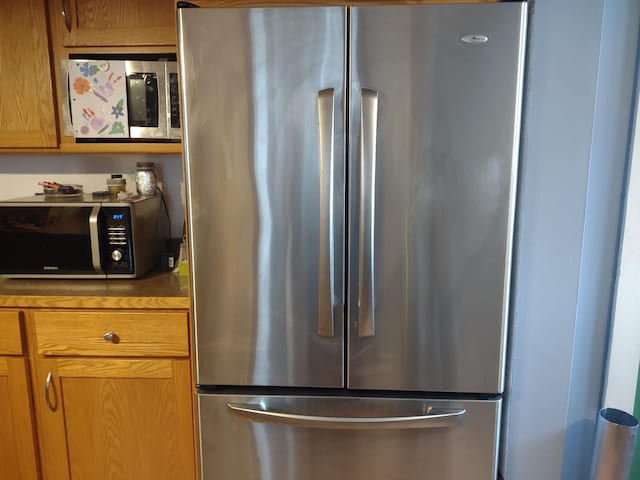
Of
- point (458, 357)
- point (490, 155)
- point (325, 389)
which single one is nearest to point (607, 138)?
point (490, 155)

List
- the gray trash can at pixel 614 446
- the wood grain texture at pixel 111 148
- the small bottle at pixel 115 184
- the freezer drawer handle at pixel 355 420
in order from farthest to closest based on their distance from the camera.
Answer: the small bottle at pixel 115 184 < the wood grain texture at pixel 111 148 < the gray trash can at pixel 614 446 < the freezer drawer handle at pixel 355 420

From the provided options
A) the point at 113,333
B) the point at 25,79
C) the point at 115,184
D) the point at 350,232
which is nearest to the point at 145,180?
the point at 115,184

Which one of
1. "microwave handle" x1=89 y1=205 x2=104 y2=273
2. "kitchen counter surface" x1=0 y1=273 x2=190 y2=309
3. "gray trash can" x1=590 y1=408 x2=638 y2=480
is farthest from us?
"microwave handle" x1=89 y1=205 x2=104 y2=273

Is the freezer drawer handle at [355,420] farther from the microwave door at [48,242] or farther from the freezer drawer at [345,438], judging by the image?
the microwave door at [48,242]

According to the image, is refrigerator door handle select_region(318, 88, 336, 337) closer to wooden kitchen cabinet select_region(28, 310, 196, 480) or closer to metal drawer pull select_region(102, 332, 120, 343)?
wooden kitchen cabinet select_region(28, 310, 196, 480)

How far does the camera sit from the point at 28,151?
1.86m

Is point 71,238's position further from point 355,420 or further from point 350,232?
point 355,420

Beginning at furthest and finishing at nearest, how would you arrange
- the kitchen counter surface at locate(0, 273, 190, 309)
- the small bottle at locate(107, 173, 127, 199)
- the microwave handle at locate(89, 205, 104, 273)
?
the small bottle at locate(107, 173, 127, 199), the microwave handle at locate(89, 205, 104, 273), the kitchen counter surface at locate(0, 273, 190, 309)

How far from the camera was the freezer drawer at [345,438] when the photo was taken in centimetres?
138

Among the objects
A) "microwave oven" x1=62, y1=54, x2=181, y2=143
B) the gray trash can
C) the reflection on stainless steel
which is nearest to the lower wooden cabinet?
the reflection on stainless steel

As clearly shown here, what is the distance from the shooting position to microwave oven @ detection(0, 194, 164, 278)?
1710 mm

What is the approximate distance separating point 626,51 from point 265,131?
3.56ft

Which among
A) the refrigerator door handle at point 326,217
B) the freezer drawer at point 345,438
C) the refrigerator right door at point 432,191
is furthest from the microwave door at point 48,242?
the refrigerator right door at point 432,191

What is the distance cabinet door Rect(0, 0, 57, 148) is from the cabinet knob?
29.2 inches
